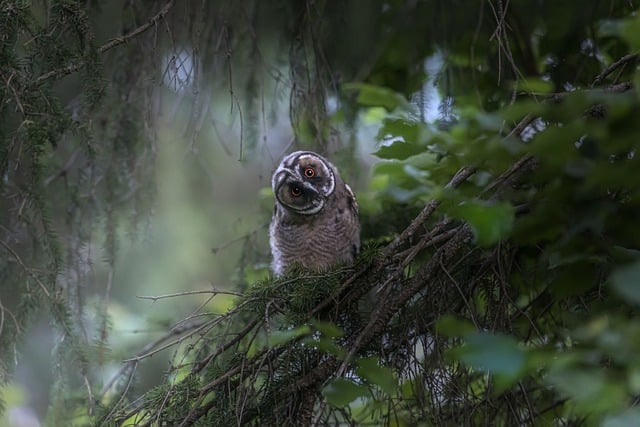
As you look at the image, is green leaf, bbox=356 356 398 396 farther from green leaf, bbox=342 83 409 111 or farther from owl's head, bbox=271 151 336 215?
owl's head, bbox=271 151 336 215

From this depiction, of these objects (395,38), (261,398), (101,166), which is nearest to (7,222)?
(101,166)

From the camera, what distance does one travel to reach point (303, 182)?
3.18 m

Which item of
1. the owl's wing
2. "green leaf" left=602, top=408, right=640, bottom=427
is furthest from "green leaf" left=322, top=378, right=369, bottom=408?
the owl's wing

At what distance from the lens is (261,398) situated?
2162mm

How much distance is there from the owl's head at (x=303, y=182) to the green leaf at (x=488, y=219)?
189 cm

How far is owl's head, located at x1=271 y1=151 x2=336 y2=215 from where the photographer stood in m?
3.19

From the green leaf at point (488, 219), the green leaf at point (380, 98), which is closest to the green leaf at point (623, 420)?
the green leaf at point (488, 219)

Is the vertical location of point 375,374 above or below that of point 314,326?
below

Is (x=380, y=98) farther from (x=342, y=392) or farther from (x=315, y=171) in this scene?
(x=342, y=392)

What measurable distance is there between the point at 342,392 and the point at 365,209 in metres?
1.88

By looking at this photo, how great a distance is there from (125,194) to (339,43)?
1119mm

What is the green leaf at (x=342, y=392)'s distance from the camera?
1.69 meters

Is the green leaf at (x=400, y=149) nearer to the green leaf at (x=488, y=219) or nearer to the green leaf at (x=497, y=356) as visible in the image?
the green leaf at (x=488, y=219)

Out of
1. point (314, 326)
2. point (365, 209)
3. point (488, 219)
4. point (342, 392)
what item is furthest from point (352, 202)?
point (488, 219)
